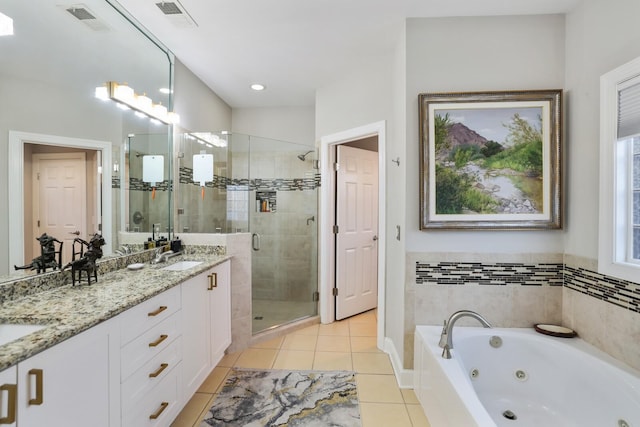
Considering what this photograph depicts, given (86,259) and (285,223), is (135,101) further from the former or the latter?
(285,223)

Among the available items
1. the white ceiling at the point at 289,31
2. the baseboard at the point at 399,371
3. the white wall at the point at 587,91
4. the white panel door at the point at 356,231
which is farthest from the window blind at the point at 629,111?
the white panel door at the point at 356,231

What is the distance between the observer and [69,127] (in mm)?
1593

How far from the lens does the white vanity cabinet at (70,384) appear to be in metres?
0.88

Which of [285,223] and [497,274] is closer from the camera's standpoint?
[497,274]

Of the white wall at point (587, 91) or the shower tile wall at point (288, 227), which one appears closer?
the white wall at point (587, 91)

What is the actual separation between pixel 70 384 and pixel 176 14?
Answer: 2.15 metres

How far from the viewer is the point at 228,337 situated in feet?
7.88

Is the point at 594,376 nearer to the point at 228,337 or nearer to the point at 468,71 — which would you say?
the point at 468,71

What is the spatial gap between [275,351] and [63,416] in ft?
5.78

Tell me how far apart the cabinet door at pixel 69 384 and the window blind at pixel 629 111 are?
2.64m

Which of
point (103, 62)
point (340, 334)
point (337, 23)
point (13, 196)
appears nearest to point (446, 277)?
point (340, 334)

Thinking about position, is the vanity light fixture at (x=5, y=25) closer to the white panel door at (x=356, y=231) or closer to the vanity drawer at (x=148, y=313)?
the vanity drawer at (x=148, y=313)

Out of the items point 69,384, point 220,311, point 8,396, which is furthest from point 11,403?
point 220,311

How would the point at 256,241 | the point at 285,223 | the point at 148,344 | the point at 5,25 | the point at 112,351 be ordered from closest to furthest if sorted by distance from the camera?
the point at 112,351 → the point at 5,25 → the point at 148,344 → the point at 256,241 → the point at 285,223
